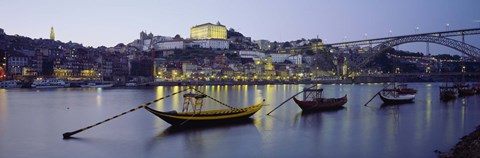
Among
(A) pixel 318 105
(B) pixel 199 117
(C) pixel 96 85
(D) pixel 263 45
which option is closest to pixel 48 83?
(C) pixel 96 85

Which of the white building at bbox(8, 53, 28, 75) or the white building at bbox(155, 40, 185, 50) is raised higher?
the white building at bbox(155, 40, 185, 50)

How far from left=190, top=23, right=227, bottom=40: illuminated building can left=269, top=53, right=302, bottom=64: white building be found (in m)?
14.2

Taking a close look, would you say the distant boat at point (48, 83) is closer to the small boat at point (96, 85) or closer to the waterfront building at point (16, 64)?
the small boat at point (96, 85)

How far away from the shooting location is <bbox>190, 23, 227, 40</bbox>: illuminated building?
350 ft

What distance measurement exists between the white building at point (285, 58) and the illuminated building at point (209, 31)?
46.5ft

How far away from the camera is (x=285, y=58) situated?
10806 centimetres

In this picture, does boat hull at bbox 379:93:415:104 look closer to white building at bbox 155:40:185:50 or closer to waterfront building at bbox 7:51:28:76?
waterfront building at bbox 7:51:28:76

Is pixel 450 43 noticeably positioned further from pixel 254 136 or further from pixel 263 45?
pixel 263 45

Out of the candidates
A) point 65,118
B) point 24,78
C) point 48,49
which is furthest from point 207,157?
point 48,49

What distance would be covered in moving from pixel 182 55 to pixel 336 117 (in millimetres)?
74816

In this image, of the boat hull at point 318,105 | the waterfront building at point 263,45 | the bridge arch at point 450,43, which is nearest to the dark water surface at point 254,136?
the boat hull at point 318,105

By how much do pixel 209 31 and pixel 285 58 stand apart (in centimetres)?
2021

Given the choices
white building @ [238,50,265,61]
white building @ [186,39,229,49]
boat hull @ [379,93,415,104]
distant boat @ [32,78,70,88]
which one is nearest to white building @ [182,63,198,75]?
white building @ [186,39,229,49]

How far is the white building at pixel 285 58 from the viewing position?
104812 millimetres
